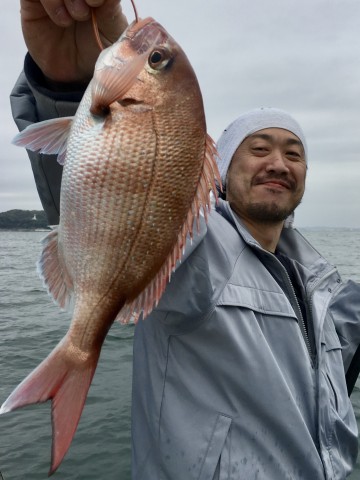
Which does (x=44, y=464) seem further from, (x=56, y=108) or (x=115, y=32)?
(x=115, y=32)

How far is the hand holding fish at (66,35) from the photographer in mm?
1399

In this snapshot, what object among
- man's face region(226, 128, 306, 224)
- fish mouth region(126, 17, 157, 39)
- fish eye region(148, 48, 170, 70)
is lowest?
man's face region(226, 128, 306, 224)

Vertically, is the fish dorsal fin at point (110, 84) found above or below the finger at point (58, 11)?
below

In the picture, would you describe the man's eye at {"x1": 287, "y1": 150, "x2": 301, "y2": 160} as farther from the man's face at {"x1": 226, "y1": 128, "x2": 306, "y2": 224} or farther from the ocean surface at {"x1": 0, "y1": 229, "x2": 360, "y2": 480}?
the ocean surface at {"x1": 0, "y1": 229, "x2": 360, "y2": 480}

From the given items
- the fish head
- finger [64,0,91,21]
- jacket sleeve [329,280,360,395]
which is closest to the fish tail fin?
the fish head

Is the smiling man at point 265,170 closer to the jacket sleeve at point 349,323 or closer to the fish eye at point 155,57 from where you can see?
the jacket sleeve at point 349,323

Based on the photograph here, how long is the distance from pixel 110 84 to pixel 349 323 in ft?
7.70

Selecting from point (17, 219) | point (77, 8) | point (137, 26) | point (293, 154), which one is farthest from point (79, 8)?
point (17, 219)

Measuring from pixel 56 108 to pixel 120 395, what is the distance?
3891 millimetres

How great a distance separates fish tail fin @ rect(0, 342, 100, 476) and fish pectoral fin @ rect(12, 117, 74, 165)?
57 centimetres

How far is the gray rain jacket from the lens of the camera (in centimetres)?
174

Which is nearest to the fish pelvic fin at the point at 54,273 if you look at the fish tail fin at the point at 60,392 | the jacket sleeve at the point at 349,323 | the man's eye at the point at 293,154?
the fish tail fin at the point at 60,392

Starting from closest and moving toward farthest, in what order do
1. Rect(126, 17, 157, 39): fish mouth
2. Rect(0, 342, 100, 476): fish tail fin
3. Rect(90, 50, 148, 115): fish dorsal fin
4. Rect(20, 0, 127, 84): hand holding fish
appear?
Rect(0, 342, 100, 476): fish tail fin < Rect(90, 50, 148, 115): fish dorsal fin < Rect(126, 17, 157, 39): fish mouth < Rect(20, 0, 127, 84): hand holding fish

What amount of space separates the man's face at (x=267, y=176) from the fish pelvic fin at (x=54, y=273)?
1.54m
